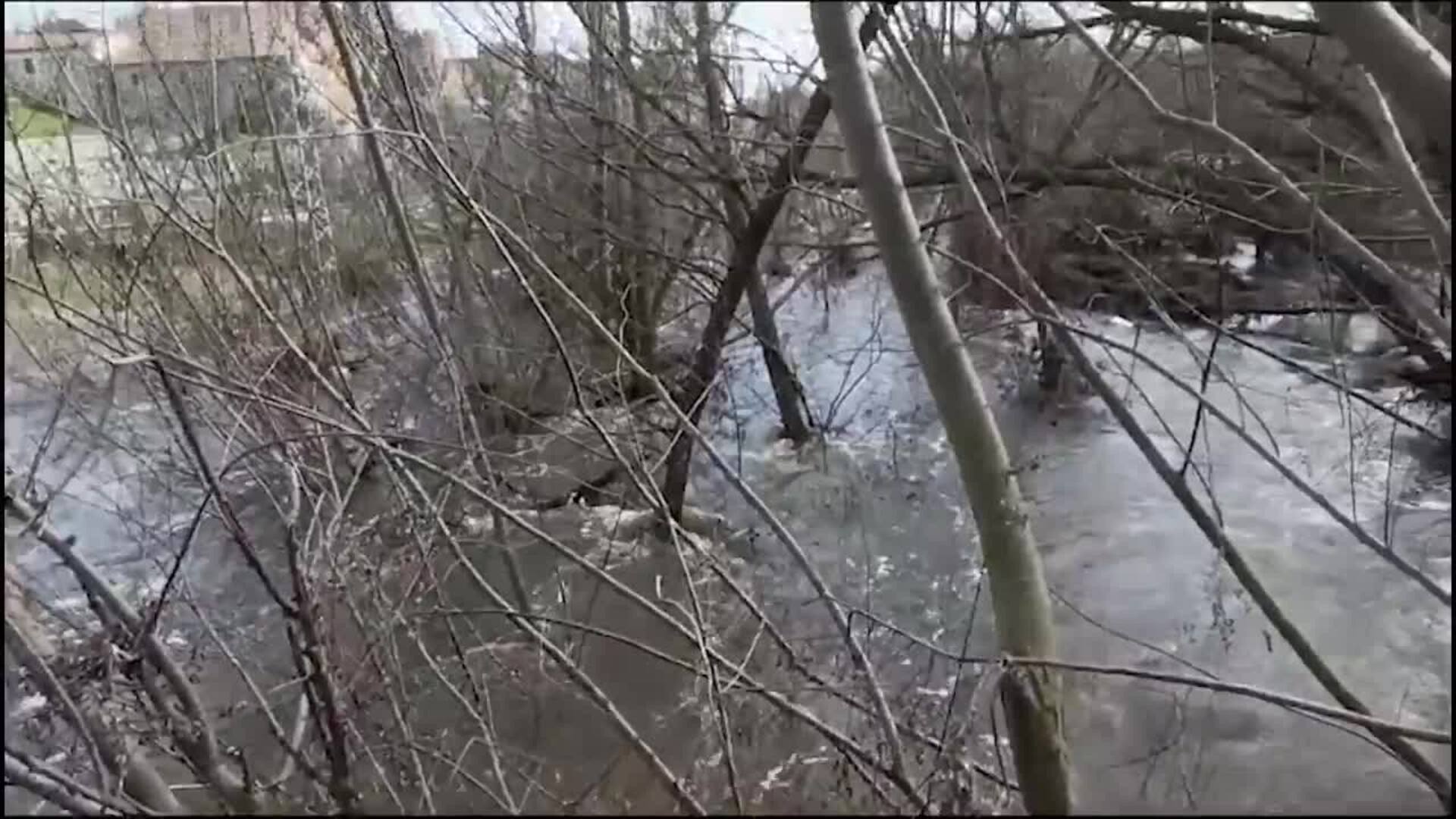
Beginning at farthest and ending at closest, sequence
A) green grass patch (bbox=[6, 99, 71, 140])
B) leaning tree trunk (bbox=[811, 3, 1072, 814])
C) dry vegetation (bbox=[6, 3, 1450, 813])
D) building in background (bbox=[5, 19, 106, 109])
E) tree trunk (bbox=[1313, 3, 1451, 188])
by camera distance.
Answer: green grass patch (bbox=[6, 99, 71, 140]) < building in background (bbox=[5, 19, 106, 109]) < dry vegetation (bbox=[6, 3, 1450, 813]) < leaning tree trunk (bbox=[811, 3, 1072, 814]) < tree trunk (bbox=[1313, 3, 1451, 188])

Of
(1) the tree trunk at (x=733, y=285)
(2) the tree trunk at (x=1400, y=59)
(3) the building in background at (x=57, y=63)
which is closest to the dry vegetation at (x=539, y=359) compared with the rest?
(1) the tree trunk at (x=733, y=285)

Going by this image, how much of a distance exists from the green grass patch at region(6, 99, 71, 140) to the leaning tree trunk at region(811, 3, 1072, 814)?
1509 millimetres

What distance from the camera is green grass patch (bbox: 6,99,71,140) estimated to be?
2.22 metres

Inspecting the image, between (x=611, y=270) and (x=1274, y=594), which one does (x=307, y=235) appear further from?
(x=1274, y=594)

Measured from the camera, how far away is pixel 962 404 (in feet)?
4.92

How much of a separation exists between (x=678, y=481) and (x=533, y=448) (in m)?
0.77

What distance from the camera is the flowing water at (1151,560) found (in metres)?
1.44

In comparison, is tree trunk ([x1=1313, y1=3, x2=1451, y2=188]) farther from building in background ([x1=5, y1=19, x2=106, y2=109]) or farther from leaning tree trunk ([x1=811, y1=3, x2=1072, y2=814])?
building in background ([x1=5, y1=19, x2=106, y2=109])

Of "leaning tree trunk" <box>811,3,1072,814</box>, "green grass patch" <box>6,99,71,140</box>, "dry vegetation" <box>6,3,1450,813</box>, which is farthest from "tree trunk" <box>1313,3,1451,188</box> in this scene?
"green grass patch" <box>6,99,71,140</box>

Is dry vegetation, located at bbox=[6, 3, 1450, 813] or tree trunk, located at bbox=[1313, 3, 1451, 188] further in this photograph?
dry vegetation, located at bbox=[6, 3, 1450, 813]

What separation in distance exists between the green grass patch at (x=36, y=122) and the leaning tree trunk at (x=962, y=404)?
1509mm

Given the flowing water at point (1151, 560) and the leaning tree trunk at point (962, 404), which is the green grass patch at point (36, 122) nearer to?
the flowing water at point (1151, 560)

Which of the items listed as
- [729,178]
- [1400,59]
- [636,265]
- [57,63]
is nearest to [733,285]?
[729,178]

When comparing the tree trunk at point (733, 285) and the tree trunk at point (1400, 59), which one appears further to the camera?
the tree trunk at point (733, 285)
